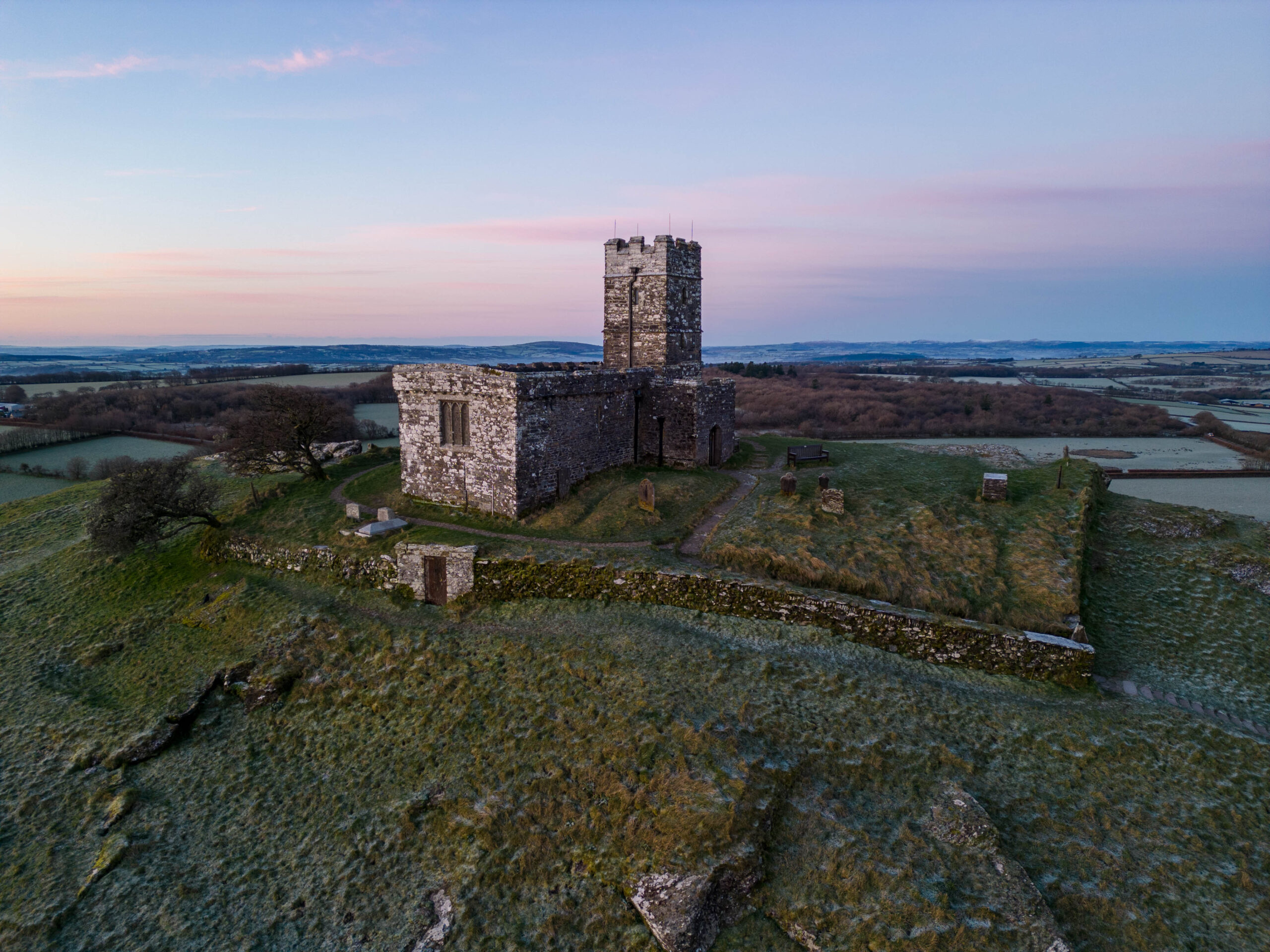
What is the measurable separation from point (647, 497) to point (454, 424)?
7.07 metres

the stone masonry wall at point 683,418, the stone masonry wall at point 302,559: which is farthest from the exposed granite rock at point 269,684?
the stone masonry wall at point 683,418

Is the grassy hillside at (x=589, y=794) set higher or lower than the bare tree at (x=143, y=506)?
lower

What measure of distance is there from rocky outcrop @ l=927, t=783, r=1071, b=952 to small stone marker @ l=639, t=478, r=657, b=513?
11991 mm

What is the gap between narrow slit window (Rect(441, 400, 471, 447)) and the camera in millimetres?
21766

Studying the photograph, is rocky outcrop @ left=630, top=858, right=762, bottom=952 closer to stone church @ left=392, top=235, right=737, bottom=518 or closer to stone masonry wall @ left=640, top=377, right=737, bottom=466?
stone church @ left=392, top=235, right=737, bottom=518

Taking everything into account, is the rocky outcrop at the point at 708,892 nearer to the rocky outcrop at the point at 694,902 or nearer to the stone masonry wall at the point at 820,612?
the rocky outcrop at the point at 694,902

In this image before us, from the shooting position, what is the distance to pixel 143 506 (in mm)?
21078

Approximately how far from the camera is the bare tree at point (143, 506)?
20.9m

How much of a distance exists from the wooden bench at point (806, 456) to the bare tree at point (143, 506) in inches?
859

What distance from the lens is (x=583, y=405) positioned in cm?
2328

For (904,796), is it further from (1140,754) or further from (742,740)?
(1140,754)

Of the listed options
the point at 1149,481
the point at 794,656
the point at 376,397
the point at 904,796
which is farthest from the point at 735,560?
the point at 376,397

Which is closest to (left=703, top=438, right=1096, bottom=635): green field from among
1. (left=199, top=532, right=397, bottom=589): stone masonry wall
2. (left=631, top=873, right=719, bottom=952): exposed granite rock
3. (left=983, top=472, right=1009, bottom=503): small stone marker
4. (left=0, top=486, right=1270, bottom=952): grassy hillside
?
(left=983, top=472, right=1009, bottom=503): small stone marker

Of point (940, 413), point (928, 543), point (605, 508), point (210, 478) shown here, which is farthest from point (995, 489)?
point (940, 413)
